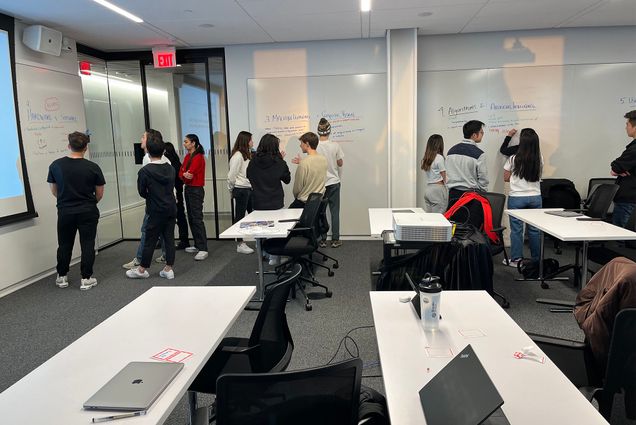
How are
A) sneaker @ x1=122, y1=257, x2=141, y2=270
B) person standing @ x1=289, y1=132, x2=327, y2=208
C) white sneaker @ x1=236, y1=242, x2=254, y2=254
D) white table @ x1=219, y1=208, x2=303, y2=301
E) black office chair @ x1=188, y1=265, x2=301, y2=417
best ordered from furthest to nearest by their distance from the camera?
white sneaker @ x1=236, y1=242, x2=254, y2=254
sneaker @ x1=122, y1=257, x2=141, y2=270
person standing @ x1=289, y1=132, x2=327, y2=208
white table @ x1=219, y1=208, x2=303, y2=301
black office chair @ x1=188, y1=265, x2=301, y2=417

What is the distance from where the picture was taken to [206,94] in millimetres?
6535

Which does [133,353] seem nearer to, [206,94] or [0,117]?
[0,117]

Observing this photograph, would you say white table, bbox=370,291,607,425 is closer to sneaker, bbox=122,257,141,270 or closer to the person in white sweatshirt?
the person in white sweatshirt

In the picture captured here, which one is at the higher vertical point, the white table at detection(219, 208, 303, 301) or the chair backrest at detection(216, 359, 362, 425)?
the chair backrest at detection(216, 359, 362, 425)

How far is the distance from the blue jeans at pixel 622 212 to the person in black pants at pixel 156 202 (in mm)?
4696

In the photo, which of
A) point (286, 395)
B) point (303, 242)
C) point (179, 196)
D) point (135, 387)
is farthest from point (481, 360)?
point (179, 196)

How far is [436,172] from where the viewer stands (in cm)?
525

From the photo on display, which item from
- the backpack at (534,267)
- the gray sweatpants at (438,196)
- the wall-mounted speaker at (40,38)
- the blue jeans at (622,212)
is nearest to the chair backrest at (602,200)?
the blue jeans at (622,212)

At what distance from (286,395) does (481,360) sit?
0.74 m

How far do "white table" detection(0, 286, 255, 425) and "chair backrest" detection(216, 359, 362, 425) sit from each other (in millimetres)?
247

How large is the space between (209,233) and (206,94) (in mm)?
2056

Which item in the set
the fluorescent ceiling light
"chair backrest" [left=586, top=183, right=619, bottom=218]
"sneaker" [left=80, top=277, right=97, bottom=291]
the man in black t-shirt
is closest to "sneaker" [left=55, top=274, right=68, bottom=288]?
the man in black t-shirt

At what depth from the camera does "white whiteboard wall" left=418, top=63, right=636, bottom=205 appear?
586 cm

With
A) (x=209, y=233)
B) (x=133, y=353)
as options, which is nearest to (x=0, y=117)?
(x=209, y=233)
